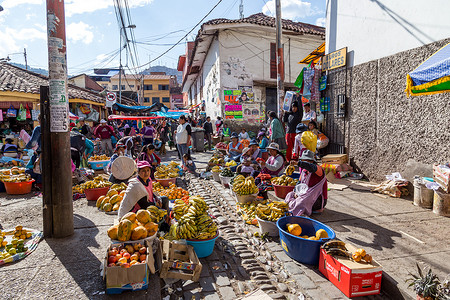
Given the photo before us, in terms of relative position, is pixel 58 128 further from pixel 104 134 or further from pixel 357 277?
pixel 104 134

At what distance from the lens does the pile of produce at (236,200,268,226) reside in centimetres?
557

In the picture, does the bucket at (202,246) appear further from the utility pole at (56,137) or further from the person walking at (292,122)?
the person walking at (292,122)

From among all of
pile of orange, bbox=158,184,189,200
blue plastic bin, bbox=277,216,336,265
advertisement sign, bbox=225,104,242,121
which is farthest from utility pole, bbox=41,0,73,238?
advertisement sign, bbox=225,104,242,121

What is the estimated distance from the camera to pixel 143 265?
3008 millimetres

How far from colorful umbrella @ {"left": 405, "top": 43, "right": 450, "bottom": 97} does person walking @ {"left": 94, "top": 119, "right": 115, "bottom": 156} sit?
11156 mm

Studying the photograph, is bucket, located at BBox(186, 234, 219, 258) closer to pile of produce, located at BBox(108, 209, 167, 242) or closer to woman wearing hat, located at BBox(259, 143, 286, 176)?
pile of produce, located at BBox(108, 209, 167, 242)

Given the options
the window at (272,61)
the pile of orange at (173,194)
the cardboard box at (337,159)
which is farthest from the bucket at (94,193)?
the window at (272,61)

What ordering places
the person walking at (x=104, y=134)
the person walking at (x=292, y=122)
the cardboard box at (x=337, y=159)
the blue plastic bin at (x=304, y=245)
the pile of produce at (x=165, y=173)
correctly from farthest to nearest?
the person walking at (x=104, y=134)
the person walking at (x=292, y=122)
the pile of produce at (x=165, y=173)
the cardboard box at (x=337, y=159)
the blue plastic bin at (x=304, y=245)

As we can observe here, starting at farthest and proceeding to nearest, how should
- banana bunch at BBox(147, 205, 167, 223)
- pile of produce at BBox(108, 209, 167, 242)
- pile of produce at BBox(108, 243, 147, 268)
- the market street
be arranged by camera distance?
banana bunch at BBox(147, 205, 167, 223), pile of produce at BBox(108, 209, 167, 242), the market street, pile of produce at BBox(108, 243, 147, 268)

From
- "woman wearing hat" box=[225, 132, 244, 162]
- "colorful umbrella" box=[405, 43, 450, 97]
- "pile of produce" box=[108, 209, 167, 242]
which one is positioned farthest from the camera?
"woman wearing hat" box=[225, 132, 244, 162]

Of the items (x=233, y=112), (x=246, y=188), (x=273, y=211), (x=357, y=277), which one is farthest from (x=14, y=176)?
(x=233, y=112)

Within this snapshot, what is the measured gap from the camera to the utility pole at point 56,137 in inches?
163

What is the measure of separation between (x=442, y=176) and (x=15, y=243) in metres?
6.98

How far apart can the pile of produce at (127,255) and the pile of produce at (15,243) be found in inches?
62.3
